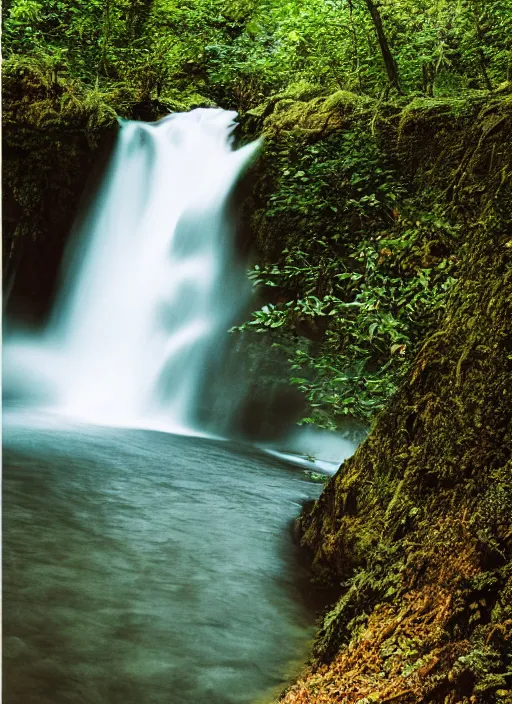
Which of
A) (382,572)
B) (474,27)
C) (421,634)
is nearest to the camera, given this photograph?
(421,634)

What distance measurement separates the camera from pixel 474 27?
7340mm

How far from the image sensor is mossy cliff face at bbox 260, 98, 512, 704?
155cm

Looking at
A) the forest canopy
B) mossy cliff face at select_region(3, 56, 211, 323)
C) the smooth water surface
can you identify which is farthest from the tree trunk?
the smooth water surface

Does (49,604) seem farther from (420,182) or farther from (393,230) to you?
(420,182)

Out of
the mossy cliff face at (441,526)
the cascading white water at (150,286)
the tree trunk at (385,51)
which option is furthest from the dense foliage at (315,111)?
the mossy cliff face at (441,526)

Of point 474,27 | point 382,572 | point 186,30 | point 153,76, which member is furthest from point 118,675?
point 186,30

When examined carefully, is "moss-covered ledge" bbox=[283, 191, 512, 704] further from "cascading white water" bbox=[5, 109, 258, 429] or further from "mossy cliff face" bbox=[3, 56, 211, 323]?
"mossy cliff face" bbox=[3, 56, 211, 323]

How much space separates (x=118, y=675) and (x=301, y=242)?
15.8 ft

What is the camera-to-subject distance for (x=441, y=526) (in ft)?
6.33

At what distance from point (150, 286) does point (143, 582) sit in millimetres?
6001

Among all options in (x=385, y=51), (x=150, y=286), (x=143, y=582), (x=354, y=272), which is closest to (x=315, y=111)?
(x=385, y=51)

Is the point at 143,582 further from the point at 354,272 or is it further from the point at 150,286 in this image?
the point at 150,286

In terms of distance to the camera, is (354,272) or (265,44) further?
(265,44)

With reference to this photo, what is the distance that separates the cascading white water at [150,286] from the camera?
7898 millimetres
